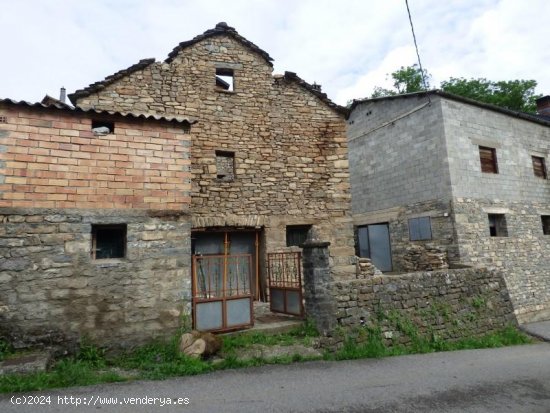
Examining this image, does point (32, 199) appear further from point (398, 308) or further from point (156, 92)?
point (398, 308)

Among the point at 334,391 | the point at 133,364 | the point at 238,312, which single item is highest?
the point at 238,312

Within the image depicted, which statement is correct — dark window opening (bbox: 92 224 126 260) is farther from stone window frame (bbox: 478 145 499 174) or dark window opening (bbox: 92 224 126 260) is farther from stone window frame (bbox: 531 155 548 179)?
stone window frame (bbox: 531 155 548 179)

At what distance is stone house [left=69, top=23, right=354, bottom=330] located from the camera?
318 inches

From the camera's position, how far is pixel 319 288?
20.3 ft

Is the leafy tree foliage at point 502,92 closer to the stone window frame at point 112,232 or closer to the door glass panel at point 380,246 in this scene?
the door glass panel at point 380,246

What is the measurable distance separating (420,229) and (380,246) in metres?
1.71

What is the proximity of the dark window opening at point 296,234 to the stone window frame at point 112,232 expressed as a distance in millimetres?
4310

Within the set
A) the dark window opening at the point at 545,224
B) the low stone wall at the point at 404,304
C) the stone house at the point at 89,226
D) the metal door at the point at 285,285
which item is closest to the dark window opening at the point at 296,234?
the metal door at the point at 285,285

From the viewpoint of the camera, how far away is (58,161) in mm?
5254

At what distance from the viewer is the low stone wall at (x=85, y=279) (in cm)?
481

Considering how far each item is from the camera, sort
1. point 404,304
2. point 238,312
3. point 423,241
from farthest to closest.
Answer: point 423,241
point 404,304
point 238,312

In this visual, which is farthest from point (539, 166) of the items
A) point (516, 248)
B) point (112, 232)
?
point (112, 232)

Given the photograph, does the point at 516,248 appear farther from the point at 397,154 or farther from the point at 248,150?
the point at 248,150

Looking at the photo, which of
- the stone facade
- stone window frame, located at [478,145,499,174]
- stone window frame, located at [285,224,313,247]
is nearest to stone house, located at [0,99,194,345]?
the stone facade
